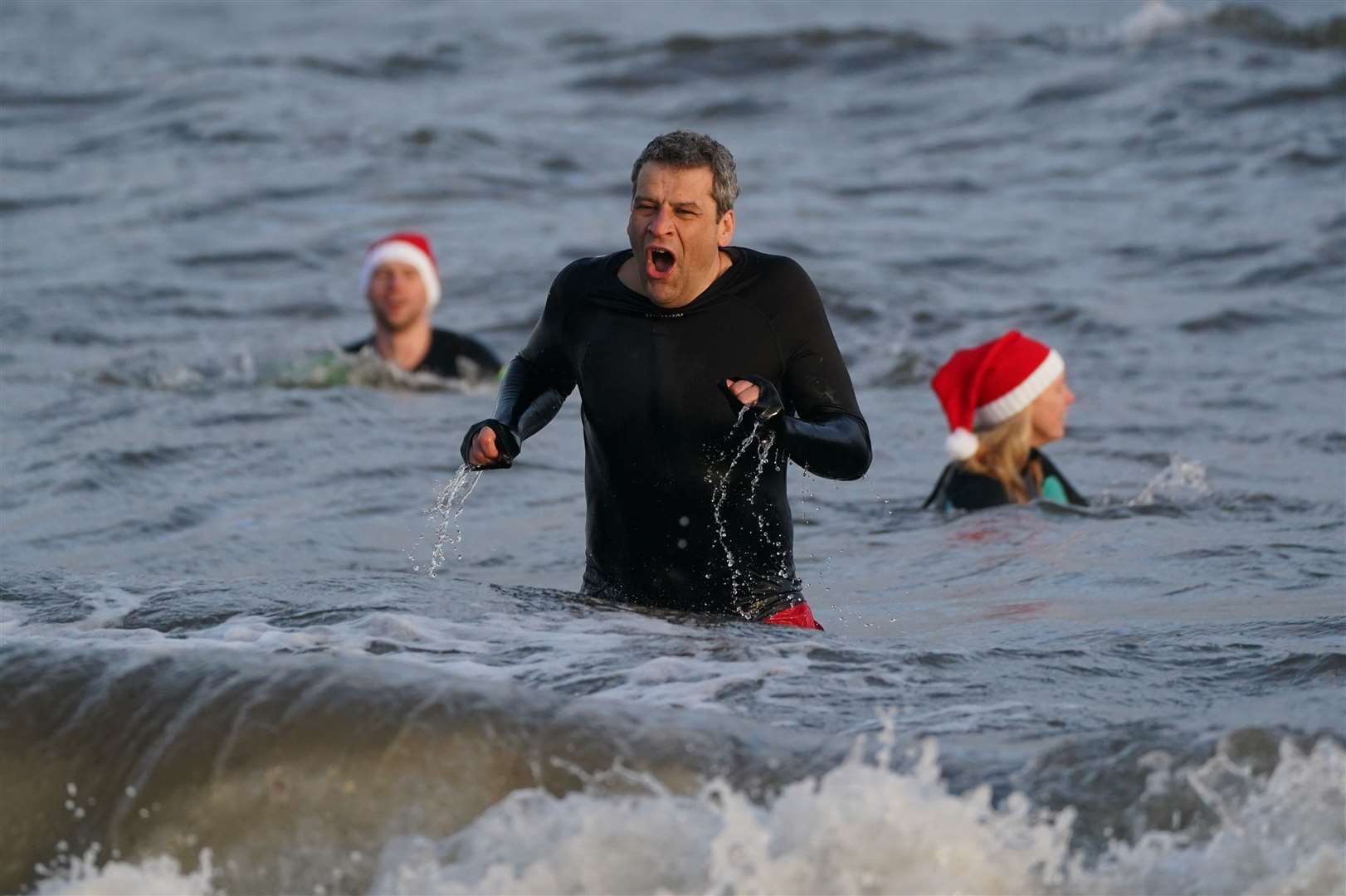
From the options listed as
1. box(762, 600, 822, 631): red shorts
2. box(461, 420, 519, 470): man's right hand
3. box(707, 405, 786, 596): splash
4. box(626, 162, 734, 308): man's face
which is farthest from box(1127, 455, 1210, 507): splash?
box(461, 420, 519, 470): man's right hand

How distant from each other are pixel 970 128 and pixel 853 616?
45.6ft

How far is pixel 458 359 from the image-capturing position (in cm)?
1230

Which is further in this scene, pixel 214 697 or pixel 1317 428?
pixel 1317 428

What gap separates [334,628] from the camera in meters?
5.43

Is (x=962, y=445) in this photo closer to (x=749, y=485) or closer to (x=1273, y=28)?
(x=749, y=485)

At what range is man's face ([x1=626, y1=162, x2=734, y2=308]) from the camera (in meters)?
5.43

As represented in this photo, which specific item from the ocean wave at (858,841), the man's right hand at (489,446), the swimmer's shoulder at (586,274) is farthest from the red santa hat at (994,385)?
the ocean wave at (858,841)

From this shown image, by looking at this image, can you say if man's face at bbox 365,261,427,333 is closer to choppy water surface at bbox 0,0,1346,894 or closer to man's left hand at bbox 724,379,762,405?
choppy water surface at bbox 0,0,1346,894

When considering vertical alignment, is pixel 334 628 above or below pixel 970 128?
below

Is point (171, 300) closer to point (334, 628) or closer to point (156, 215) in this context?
point (156, 215)

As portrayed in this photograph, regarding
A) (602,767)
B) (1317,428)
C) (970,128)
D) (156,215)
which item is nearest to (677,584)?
(602,767)

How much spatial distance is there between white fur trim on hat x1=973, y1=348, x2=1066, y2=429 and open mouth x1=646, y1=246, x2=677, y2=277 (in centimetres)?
353

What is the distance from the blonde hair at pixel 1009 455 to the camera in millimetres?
8758

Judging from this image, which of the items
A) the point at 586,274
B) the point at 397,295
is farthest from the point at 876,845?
the point at 397,295
